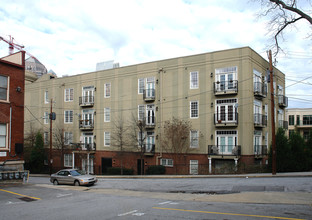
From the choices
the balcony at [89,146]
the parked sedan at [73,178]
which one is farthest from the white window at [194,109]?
the balcony at [89,146]

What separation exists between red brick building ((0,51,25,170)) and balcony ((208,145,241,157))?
61.0 ft

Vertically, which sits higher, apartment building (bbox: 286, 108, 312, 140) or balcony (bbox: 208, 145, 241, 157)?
apartment building (bbox: 286, 108, 312, 140)

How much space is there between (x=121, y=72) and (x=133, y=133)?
8.41m

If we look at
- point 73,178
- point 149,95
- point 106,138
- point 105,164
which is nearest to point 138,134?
point 149,95

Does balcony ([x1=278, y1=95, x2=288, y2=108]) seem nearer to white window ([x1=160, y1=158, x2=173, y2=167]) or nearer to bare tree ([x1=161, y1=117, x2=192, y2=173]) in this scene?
bare tree ([x1=161, y1=117, x2=192, y2=173])

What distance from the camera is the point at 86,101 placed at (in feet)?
143

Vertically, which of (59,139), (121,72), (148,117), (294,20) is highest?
(121,72)

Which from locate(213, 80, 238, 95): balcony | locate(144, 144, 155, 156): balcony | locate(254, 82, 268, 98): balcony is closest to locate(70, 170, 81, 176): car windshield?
locate(144, 144, 155, 156): balcony

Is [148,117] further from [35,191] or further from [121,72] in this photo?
[35,191]

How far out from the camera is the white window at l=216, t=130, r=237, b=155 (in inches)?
1255

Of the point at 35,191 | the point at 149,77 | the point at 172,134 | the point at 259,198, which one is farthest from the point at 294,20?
the point at 149,77

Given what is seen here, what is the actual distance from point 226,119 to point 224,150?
328cm

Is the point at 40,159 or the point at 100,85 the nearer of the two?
the point at 100,85

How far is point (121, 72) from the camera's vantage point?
134 ft
